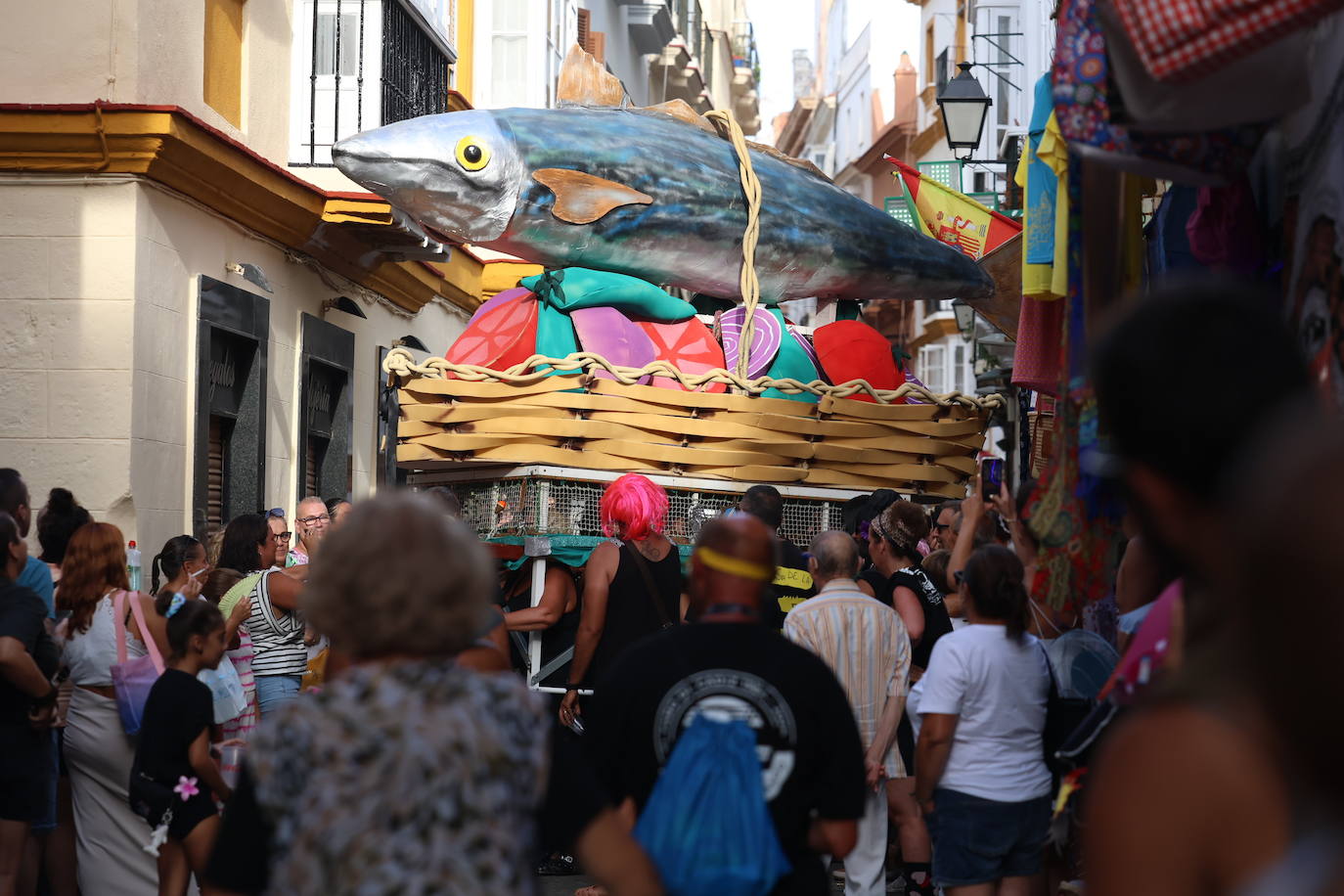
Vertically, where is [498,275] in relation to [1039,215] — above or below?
above

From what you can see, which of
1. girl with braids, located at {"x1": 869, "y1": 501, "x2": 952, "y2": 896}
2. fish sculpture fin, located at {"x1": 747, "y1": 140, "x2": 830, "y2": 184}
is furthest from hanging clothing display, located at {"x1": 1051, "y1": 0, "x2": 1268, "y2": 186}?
fish sculpture fin, located at {"x1": 747, "y1": 140, "x2": 830, "y2": 184}

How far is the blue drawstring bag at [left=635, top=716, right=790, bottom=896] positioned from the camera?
3105mm

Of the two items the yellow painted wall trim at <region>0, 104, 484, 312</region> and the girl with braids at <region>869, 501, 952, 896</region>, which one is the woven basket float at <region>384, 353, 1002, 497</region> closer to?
the girl with braids at <region>869, 501, 952, 896</region>

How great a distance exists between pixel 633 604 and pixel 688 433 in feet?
2.41

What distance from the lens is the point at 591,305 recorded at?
A: 740cm

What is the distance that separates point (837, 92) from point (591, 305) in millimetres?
48118

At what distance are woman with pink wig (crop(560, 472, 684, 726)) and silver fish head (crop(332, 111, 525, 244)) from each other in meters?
1.36

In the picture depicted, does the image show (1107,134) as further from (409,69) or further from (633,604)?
(409,69)

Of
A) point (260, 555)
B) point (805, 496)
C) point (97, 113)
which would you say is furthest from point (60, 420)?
point (805, 496)

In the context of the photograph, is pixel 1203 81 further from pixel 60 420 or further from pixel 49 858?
pixel 60 420

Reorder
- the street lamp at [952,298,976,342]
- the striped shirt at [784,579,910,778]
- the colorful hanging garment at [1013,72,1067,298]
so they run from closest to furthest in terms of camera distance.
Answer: the colorful hanging garment at [1013,72,1067,298]
the striped shirt at [784,579,910,778]
the street lamp at [952,298,976,342]

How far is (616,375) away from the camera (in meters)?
6.72

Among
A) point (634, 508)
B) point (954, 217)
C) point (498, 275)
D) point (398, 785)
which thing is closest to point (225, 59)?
point (954, 217)

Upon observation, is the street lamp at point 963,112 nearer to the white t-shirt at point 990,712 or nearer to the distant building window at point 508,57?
the distant building window at point 508,57
